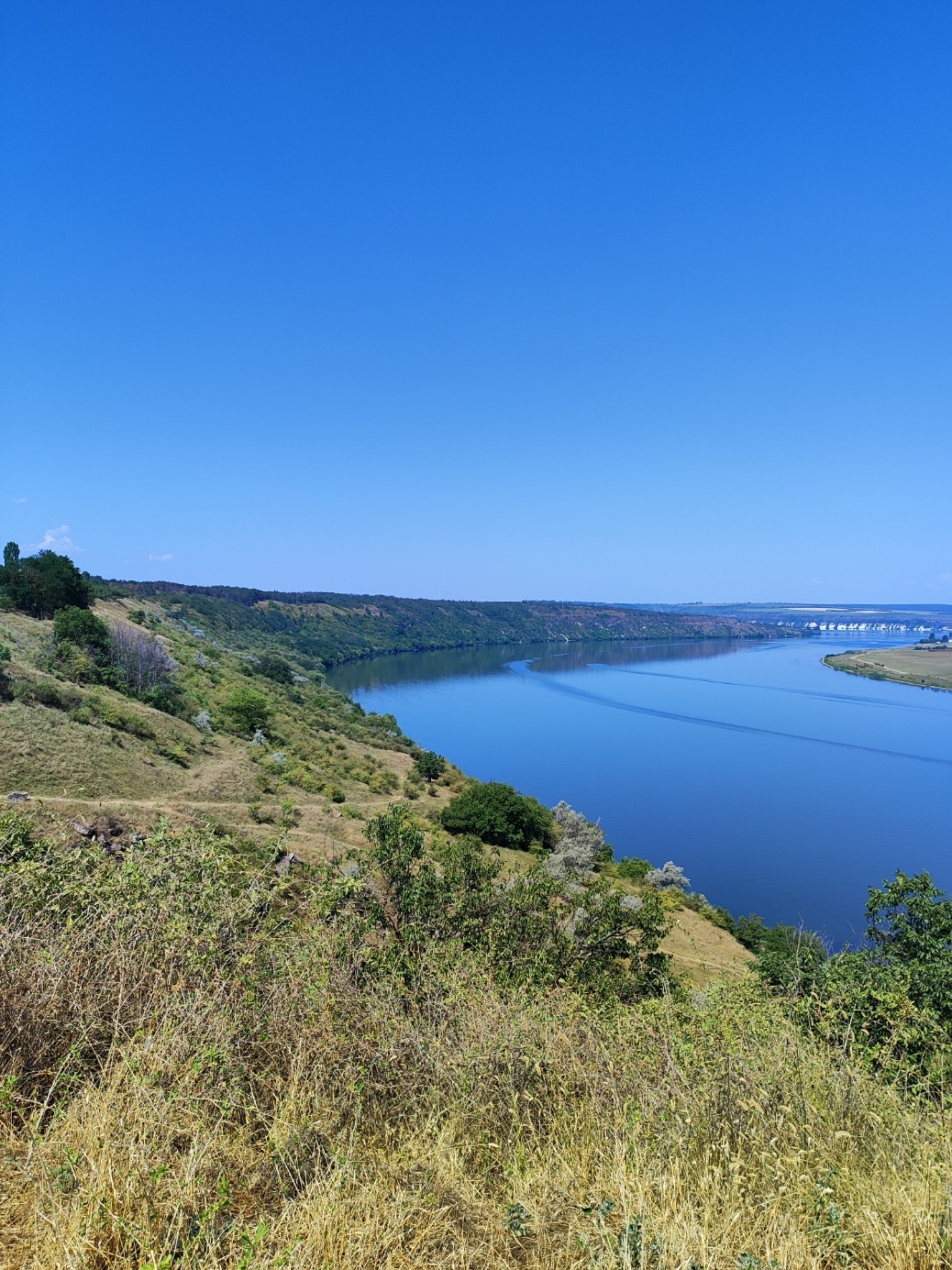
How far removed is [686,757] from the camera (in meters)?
43.2

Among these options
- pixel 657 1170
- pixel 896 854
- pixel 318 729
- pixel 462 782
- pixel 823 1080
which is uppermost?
pixel 657 1170

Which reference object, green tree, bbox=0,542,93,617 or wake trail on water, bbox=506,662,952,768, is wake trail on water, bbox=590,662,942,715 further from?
green tree, bbox=0,542,93,617

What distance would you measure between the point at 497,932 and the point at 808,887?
1947 centimetres

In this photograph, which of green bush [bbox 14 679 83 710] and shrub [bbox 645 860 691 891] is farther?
shrub [bbox 645 860 691 891]

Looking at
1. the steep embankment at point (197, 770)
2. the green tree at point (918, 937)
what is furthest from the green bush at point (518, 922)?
the green tree at point (918, 937)

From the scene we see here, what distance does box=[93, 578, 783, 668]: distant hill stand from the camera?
79.2 metres

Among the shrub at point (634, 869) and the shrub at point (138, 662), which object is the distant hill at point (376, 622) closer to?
the shrub at point (138, 662)

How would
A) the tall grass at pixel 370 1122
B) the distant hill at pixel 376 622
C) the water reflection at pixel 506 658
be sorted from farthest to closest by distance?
the water reflection at pixel 506 658 → the distant hill at pixel 376 622 → the tall grass at pixel 370 1122

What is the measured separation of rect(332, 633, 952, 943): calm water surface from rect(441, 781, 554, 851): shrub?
4.27 m

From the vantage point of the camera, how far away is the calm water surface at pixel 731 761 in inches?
1025

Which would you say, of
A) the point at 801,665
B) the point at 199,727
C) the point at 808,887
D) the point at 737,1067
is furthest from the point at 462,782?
the point at 801,665

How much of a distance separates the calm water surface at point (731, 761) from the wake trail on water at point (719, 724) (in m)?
0.27

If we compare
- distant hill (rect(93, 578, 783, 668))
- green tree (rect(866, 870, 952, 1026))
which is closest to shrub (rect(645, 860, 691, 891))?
green tree (rect(866, 870, 952, 1026))

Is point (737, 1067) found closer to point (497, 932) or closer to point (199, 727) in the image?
point (497, 932)
